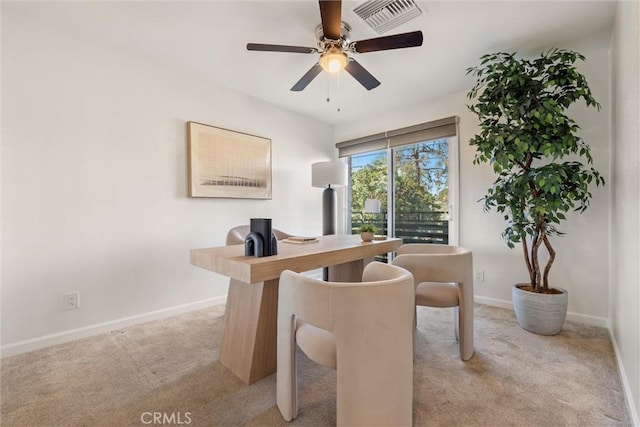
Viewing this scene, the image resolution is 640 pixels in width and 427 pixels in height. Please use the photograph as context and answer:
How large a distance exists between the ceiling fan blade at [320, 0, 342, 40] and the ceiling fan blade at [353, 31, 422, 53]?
6.7 inches

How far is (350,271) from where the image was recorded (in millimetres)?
2568

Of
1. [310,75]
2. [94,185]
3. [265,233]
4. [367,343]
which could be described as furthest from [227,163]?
[367,343]

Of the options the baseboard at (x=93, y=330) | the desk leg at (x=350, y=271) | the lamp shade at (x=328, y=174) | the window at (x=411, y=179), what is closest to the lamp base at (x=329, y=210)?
the lamp shade at (x=328, y=174)

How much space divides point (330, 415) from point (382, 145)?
10.6ft

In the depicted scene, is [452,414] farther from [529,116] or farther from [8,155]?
[8,155]

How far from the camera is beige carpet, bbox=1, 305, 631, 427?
4.37ft

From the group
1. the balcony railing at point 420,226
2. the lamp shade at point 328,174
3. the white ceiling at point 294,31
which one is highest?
the white ceiling at point 294,31

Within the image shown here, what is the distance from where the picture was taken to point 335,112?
3830 millimetres

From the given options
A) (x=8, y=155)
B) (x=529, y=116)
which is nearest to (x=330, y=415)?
(x=529, y=116)

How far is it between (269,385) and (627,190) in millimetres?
2362

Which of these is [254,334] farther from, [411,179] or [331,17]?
[411,179]

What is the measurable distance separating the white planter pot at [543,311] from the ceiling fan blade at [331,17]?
2.44 meters

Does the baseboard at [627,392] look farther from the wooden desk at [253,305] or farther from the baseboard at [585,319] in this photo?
the wooden desk at [253,305]

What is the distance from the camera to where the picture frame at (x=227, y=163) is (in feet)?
9.16
